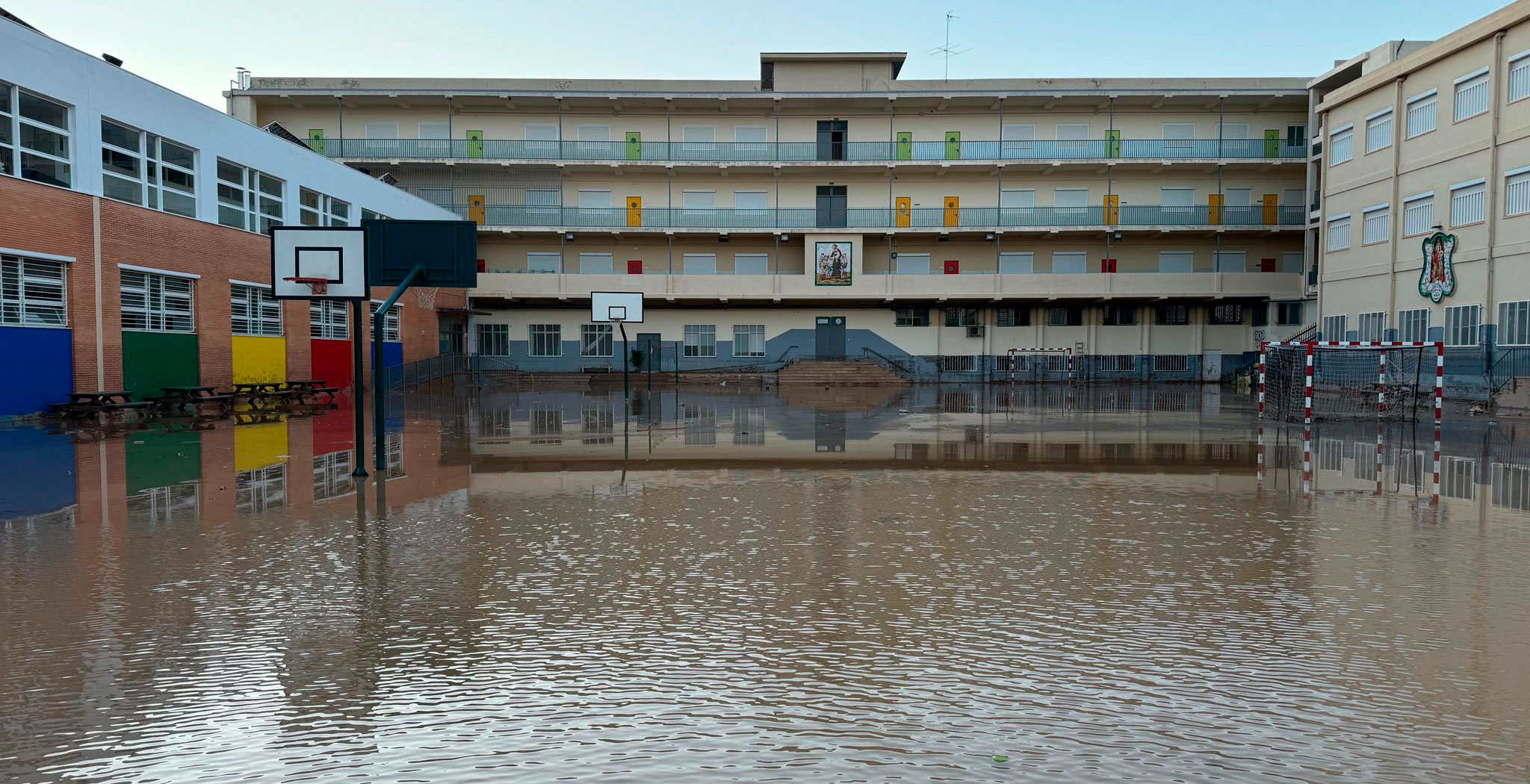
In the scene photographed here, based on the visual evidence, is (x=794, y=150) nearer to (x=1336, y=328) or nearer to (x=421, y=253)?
(x=1336, y=328)

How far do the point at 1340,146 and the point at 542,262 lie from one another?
34.9 m

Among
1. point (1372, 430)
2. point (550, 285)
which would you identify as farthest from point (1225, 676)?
point (550, 285)

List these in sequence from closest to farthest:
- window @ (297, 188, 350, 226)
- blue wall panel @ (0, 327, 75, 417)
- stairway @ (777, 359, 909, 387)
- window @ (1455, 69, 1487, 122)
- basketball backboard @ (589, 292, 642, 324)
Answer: blue wall panel @ (0, 327, 75, 417) → window @ (1455, 69, 1487, 122) → window @ (297, 188, 350, 226) → basketball backboard @ (589, 292, 642, 324) → stairway @ (777, 359, 909, 387)

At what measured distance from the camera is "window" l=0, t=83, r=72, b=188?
19.6m

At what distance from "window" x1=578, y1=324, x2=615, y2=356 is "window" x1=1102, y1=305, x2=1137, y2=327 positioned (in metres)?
24.8

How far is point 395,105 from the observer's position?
48469 mm

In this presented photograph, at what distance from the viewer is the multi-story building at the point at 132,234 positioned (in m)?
20.0

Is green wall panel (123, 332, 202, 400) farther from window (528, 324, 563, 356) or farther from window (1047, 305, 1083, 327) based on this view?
window (1047, 305, 1083, 327)

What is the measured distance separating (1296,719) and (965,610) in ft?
6.60

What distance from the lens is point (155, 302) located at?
24.4m

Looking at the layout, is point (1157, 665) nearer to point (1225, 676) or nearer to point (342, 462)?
point (1225, 676)

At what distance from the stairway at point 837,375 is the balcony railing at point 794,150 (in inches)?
419

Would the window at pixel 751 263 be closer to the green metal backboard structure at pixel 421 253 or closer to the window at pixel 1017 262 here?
the window at pixel 1017 262

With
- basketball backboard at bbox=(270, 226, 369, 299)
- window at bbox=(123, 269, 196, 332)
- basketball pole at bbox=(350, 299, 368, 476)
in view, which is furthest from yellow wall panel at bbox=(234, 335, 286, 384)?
basketball pole at bbox=(350, 299, 368, 476)
